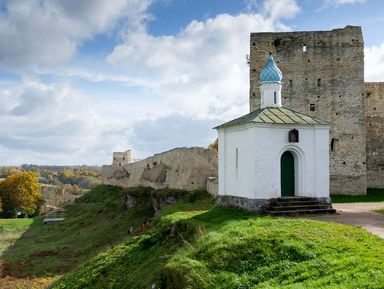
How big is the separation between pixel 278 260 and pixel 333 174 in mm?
16529

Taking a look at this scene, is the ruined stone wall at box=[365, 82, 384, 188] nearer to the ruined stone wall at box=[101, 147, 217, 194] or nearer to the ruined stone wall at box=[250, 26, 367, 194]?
the ruined stone wall at box=[250, 26, 367, 194]

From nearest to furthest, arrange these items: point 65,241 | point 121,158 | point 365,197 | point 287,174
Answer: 1. point 287,174
2. point 365,197
3. point 65,241
4. point 121,158

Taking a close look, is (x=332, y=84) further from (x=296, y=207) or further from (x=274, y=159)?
(x=296, y=207)

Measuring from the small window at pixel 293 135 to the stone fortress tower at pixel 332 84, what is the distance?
34.5 ft

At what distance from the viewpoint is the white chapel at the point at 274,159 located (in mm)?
13852

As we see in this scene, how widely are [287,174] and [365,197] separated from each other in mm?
10746

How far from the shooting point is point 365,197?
23609 millimetres

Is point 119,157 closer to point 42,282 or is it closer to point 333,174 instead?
point 333,174

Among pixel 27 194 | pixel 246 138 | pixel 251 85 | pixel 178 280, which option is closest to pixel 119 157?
pixel 27 194

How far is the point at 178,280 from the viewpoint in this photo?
31.3 ft

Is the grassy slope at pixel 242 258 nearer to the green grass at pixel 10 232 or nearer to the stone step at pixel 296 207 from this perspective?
the stone step at pixel 296 207

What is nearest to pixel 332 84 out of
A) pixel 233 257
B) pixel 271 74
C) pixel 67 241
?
pixel 271 74

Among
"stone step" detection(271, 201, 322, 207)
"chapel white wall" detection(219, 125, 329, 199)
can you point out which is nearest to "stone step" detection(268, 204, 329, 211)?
"stone step" detection(271, 201, 322, 207)

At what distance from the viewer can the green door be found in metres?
14.7
